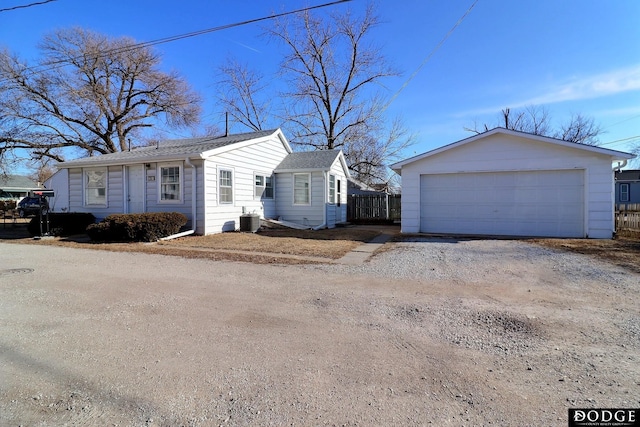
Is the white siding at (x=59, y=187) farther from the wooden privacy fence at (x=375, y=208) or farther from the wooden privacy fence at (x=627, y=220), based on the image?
the wooden privacy fence at (x=627, y=220)

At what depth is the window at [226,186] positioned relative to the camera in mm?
13023

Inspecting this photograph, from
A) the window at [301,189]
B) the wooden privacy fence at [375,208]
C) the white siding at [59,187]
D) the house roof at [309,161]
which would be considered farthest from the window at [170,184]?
the white siding at [59,187]

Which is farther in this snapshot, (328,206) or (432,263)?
(328,206)

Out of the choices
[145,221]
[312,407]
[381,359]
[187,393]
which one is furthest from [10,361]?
[145,221]

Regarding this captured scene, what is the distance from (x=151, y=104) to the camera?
2895 cm

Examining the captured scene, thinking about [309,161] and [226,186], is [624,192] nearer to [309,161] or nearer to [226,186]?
[309,161]

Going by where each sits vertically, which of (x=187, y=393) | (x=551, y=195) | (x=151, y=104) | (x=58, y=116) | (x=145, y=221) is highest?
(x=151, y=104)

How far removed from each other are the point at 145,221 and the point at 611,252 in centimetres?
1291

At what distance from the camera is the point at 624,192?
2739cm

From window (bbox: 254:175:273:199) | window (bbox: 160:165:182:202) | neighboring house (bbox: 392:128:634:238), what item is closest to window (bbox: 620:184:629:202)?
neighboring house (bbox: 392:128:634:238)

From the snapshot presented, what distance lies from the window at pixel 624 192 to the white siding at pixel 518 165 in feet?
72.7

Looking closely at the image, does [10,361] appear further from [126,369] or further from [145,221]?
[145,221]

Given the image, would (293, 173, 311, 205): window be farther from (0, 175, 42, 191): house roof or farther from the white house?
(0, 175, 42, 191): house roof

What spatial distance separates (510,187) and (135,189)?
13.8m
